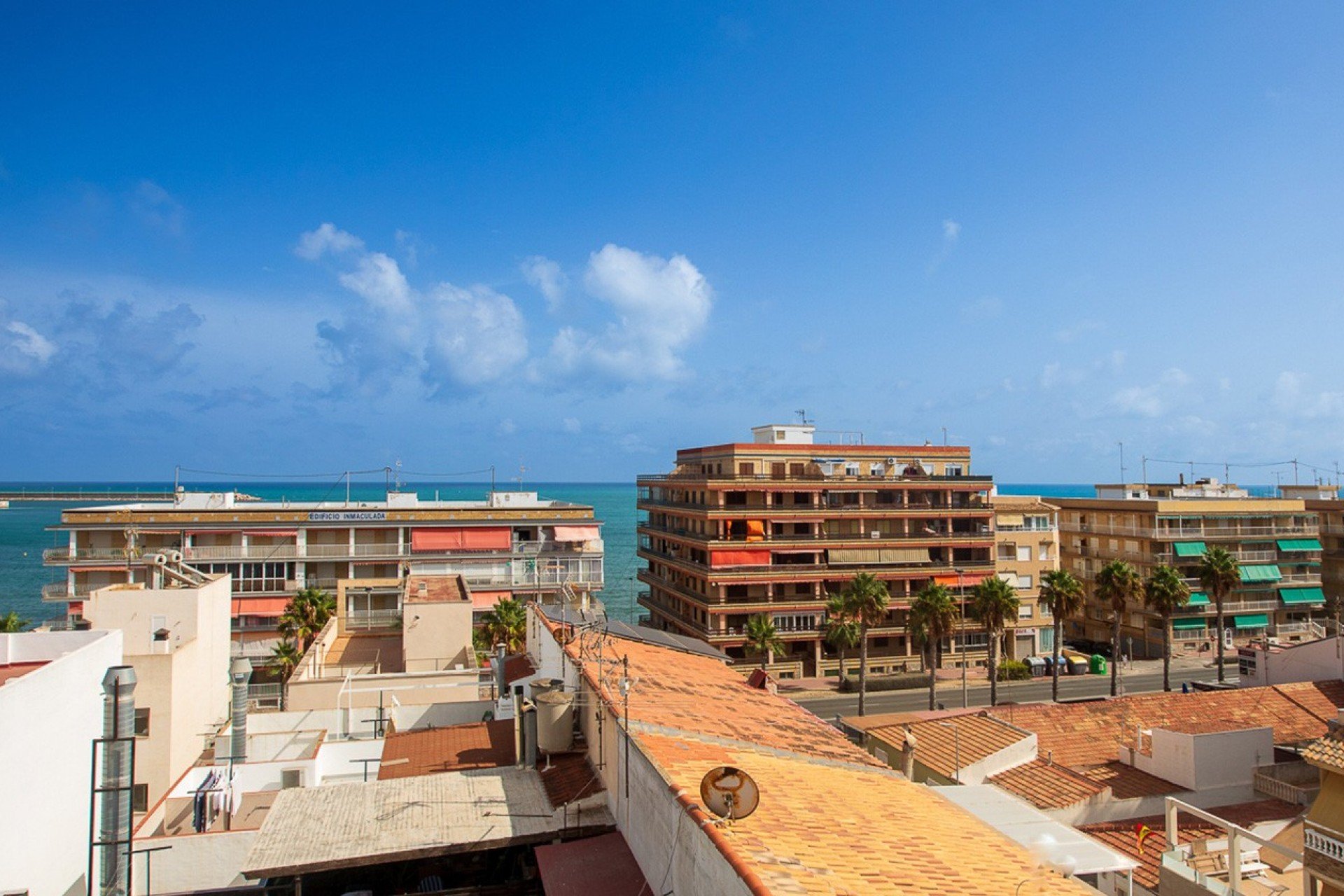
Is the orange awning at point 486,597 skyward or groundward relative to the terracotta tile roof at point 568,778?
groundward

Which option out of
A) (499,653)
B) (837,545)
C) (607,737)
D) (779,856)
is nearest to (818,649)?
(837,545)

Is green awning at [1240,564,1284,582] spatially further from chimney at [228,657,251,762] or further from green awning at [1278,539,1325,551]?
chimney at [228,657,251,762]

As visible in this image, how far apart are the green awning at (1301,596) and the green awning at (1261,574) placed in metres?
1.56

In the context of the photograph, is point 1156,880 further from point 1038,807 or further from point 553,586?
point 553,586

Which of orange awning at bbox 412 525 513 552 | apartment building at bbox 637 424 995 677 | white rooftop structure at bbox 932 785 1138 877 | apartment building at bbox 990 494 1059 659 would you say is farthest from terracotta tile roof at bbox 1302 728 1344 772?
apartment building at bbox 990 494 1059 659

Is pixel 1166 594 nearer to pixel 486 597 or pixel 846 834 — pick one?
pixel 486 597

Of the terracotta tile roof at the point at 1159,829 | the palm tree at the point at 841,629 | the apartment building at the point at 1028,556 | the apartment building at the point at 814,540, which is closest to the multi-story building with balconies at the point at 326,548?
the apartment building at the point at 814,540

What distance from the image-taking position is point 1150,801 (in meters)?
22.4

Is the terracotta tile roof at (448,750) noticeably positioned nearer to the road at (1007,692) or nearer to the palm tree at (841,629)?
the road at (1007,692)

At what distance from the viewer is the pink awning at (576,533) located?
61625 millimetres

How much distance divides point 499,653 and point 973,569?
158ft

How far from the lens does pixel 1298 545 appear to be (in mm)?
74000

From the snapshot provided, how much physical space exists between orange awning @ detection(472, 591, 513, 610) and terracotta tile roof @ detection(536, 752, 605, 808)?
4235cm

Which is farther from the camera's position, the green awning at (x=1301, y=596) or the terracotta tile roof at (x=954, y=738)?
the green awning at (x=1301, y=596)
